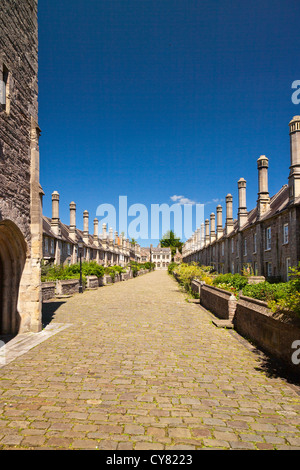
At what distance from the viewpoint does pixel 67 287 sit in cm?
2267

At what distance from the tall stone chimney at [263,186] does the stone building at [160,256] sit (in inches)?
4152

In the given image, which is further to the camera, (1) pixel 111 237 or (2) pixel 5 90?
(1) pixel 111 237

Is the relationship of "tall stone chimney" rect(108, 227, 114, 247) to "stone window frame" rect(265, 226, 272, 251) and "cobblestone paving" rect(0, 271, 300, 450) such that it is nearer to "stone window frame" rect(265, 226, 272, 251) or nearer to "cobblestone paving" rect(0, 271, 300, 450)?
"stone window frame" rect(265, 226, 272, 251)

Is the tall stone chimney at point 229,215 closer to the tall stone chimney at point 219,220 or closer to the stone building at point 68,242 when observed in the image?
the tall stone chimney at point 219,220

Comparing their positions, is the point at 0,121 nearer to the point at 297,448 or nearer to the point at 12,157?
the point at 12,157

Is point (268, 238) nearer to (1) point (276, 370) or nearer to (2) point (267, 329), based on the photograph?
(2) point (267, 329)

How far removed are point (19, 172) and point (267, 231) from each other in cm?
2179

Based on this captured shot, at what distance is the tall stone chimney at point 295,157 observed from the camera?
19625 millimetres

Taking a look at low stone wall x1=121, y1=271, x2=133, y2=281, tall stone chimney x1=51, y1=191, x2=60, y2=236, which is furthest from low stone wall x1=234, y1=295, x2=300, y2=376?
low stone wall x1=121, y1=271, x2=133, y2=281

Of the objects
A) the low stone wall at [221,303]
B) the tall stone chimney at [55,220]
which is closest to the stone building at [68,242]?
the tall stone chimney at [55,220]

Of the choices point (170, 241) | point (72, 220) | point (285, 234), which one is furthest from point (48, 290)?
point (170, 241)

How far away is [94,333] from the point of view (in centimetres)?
1018
